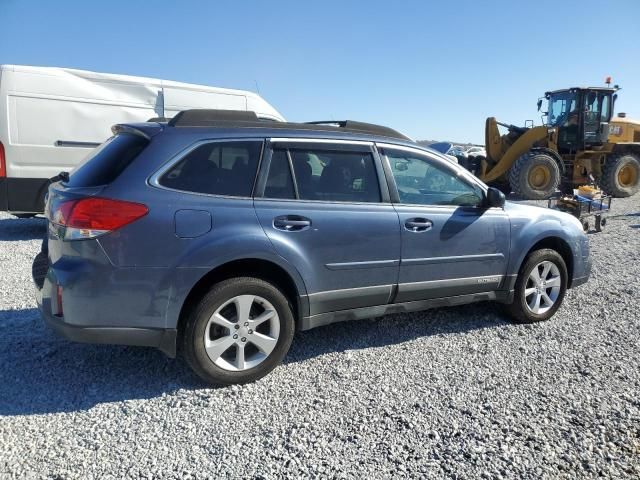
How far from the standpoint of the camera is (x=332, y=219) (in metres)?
3.45

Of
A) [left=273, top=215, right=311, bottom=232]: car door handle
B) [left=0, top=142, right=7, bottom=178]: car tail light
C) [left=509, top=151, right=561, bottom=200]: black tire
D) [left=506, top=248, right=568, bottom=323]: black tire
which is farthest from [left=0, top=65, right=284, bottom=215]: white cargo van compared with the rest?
[left=509, top=151, right=561, bottom=200]: black tire

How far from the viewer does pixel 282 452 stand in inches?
100

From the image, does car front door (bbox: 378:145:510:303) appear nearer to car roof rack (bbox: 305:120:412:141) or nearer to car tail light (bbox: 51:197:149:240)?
car roof rack (bbox: 305:120:412:141)

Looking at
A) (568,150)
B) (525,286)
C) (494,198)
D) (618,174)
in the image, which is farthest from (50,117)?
(618,174)

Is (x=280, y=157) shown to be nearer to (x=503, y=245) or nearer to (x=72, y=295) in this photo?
(x=72, y=295)

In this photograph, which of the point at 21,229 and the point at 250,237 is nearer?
the point at 250,237

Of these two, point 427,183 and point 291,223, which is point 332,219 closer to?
point 291,223

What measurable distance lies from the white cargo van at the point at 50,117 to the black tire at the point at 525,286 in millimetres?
6891

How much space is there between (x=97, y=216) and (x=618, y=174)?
652 inches

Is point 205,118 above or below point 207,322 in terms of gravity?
above

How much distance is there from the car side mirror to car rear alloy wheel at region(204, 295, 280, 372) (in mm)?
2114

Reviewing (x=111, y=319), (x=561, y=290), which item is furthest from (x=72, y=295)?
(x=561, y=290)

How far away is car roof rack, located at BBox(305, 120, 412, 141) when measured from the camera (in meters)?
3.96

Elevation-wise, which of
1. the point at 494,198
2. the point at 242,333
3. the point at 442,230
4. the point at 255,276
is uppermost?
the point at 494,198
